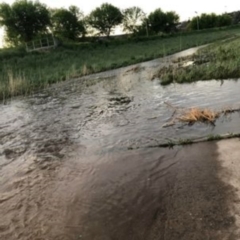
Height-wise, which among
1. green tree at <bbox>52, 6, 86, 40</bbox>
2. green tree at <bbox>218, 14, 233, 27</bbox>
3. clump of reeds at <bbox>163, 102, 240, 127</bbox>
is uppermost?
green tree at <bbox>52, 6, 86, 40</bbox>

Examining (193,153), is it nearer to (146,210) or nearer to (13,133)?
(146,210)

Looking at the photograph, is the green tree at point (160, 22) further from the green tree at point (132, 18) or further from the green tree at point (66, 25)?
the green tree at point (66, 25)

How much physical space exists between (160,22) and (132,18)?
7538 millimetres

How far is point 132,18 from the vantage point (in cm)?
8731

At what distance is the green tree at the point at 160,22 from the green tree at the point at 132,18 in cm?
327

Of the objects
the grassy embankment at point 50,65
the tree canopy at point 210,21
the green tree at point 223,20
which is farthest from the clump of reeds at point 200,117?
the green tree at point 223,20

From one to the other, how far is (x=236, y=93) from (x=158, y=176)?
7154 millimetres

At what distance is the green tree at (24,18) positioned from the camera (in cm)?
5428

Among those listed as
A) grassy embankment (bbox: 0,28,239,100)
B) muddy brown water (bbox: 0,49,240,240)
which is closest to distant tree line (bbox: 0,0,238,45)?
grassy embankment (bbox: 0,28,239,100)

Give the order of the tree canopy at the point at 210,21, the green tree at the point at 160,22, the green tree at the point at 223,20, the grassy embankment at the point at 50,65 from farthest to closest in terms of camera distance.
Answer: the tree canopy at the point at 210,21 < the green tree at the point at 223,20 < the green tree at the point at 160,22 < the grassy embankment at the point at 50,65

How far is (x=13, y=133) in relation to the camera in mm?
11461

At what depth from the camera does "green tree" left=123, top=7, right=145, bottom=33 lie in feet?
282

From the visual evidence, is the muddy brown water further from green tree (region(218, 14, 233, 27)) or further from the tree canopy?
green tree (region(218, 14, 233, 27))

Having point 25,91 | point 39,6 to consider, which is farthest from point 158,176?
point 39,6
